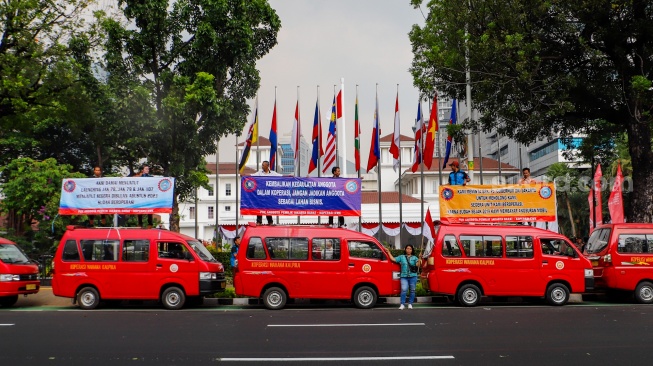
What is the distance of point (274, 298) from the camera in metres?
16.2

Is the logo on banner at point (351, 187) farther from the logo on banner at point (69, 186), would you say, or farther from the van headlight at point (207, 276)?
the logo on banner at point (69, 186)

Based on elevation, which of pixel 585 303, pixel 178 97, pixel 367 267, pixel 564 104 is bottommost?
pixel 585 303

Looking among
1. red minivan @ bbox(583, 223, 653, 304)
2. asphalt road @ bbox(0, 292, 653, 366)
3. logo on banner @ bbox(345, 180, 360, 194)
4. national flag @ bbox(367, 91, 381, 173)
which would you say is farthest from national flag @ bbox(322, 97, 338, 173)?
Answer: red minivan @ bbox(583, 223, 653, 304)

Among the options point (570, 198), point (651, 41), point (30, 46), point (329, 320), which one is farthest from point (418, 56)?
point (570, 198)

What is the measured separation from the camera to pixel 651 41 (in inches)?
740

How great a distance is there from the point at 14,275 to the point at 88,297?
2033 millimetres

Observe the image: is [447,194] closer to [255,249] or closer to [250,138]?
[255,249]

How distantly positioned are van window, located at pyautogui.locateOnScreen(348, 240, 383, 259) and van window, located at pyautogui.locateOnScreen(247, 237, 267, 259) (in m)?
2.24

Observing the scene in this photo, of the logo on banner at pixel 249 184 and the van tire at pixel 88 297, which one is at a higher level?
the logo on banner at pixel 249 184

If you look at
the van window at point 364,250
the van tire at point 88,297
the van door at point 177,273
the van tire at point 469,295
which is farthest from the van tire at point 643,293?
the van tire at point 88,297

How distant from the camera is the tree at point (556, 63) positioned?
18.5 meters

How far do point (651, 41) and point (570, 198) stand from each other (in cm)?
4009

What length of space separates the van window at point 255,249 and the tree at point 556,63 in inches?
331

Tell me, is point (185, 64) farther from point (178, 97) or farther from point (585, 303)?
point (585, 303)
